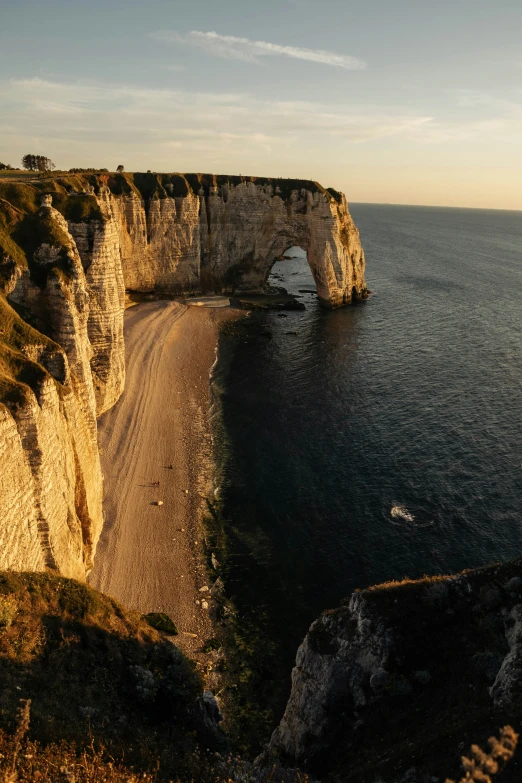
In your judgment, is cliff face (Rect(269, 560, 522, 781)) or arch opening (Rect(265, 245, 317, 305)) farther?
arch opening (Rect(265, 245, 317, 305))

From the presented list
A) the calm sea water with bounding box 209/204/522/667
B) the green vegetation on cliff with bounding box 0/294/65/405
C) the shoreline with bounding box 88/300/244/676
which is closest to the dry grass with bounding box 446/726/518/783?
the calm sea water with bounding box 209/204/522/667

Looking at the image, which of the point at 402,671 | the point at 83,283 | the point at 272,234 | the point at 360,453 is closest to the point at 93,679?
the point at 402,671

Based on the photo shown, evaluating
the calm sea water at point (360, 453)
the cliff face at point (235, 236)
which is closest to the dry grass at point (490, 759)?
the calm sea water at point (360, 453)

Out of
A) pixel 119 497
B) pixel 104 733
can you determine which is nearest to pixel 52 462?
pixel 104 733

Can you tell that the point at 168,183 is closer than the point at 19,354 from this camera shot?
Result: No

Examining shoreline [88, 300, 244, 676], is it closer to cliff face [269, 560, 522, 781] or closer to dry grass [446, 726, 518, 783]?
cliff face [269, 560, 522, 781]

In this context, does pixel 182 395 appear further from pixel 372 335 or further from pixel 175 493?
pixel 372 335

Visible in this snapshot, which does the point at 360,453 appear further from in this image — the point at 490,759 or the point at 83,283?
the point at 490,759

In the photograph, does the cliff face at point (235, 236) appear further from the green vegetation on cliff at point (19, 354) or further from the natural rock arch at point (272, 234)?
the green vegetation on cliff at point (19, 354)
